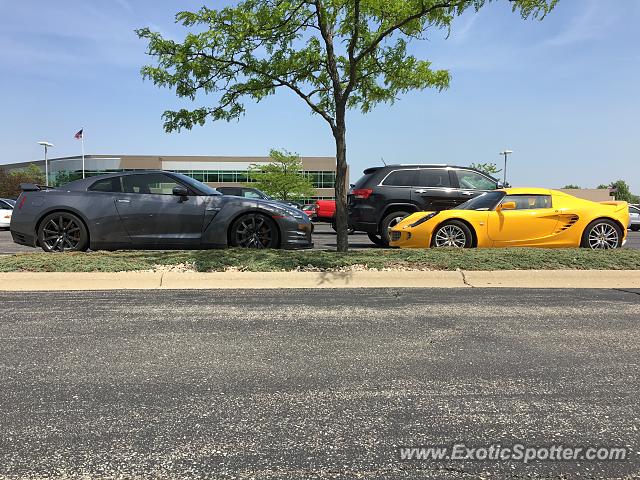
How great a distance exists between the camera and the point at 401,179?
10.6 metres

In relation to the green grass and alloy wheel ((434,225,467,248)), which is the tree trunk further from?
alloy wheel ((434,225,467,248))

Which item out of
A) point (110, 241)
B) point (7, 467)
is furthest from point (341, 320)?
point (110, 241)

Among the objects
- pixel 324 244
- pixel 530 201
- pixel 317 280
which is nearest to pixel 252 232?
pixel 317 280

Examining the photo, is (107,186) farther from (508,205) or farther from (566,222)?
(566,222)

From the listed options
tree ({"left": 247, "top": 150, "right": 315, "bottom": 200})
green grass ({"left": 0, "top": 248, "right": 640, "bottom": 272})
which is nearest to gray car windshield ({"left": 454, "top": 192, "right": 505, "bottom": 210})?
green grass ({"left": 0, "top": 248, "right": 640, "bottom": 272})

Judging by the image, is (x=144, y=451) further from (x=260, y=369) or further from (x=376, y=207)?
(x=376, y=207)

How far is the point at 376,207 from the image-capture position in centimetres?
1043

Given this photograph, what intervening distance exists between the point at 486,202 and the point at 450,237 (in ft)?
3.28

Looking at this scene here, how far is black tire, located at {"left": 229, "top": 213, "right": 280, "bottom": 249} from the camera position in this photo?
26.1ft

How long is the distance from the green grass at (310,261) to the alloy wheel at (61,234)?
0.75 metres

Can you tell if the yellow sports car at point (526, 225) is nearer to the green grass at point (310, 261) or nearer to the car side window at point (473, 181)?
the green grass at point (310, 261)

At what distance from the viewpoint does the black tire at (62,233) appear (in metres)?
7.79

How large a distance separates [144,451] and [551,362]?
2851 millimetres

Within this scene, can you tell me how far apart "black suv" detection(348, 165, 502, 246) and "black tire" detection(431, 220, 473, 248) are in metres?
1.69
